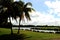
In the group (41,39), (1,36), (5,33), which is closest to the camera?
(41,39)

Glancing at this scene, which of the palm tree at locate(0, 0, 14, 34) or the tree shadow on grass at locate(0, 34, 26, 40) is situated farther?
the palm tree at locate(0, 0, 14, 34)

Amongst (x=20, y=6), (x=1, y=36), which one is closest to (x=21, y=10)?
(x=20, y=6)

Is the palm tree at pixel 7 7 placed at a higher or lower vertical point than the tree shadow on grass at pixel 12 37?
higher

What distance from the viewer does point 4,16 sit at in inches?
1964

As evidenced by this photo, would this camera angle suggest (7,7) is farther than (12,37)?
Yes

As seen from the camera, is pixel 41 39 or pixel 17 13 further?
pixel 17 13

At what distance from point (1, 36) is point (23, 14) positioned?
7.15 meters

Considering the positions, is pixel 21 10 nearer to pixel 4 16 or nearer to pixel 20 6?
pixel 20 6

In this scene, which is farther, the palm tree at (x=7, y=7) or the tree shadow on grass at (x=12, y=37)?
the palm tree at (x=7, y=7)

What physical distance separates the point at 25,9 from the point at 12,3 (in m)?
3.26

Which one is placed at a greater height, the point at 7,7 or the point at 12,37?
the point at 7,7

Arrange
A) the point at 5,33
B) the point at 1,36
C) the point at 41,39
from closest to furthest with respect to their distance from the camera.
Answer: the point at 41,39 → the point at 1,36 → the point at 5,33

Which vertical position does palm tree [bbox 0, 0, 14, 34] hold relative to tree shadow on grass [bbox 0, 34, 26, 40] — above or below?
above

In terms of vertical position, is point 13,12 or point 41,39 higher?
point 13,12
